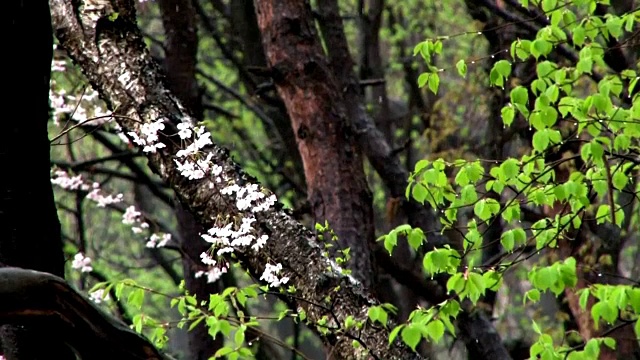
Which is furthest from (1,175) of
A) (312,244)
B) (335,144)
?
(335,144)

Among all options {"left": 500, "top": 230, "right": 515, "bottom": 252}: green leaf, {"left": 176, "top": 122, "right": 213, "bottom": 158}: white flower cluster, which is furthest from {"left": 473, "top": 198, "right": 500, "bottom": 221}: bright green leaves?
{"left": 176, "top": 122, "right": 213, "bottom": 158}: white flower cluster

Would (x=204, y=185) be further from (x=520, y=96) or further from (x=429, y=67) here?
(x=520, y=96)

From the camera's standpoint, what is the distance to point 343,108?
22.2ft

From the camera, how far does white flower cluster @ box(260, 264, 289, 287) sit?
4.24 meters

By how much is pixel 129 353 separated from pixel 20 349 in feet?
2.01

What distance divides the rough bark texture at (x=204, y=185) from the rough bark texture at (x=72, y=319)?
147 cm

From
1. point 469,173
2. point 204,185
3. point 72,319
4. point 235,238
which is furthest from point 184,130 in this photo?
point 72,319

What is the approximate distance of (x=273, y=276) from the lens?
426 cm

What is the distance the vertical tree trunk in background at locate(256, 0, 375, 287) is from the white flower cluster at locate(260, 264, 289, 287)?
6.87 ft

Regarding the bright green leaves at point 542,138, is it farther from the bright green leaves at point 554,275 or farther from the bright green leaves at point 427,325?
the bright green leaves at point 427,325

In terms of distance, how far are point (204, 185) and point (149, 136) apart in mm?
348

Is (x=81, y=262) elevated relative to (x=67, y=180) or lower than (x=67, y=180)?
lower

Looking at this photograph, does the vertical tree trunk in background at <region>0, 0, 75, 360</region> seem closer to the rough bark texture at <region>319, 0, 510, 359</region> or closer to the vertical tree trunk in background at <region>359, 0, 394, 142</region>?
the rough bark texture at <region>319, 0, 510, 359</region>

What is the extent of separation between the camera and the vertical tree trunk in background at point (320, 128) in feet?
21.3
